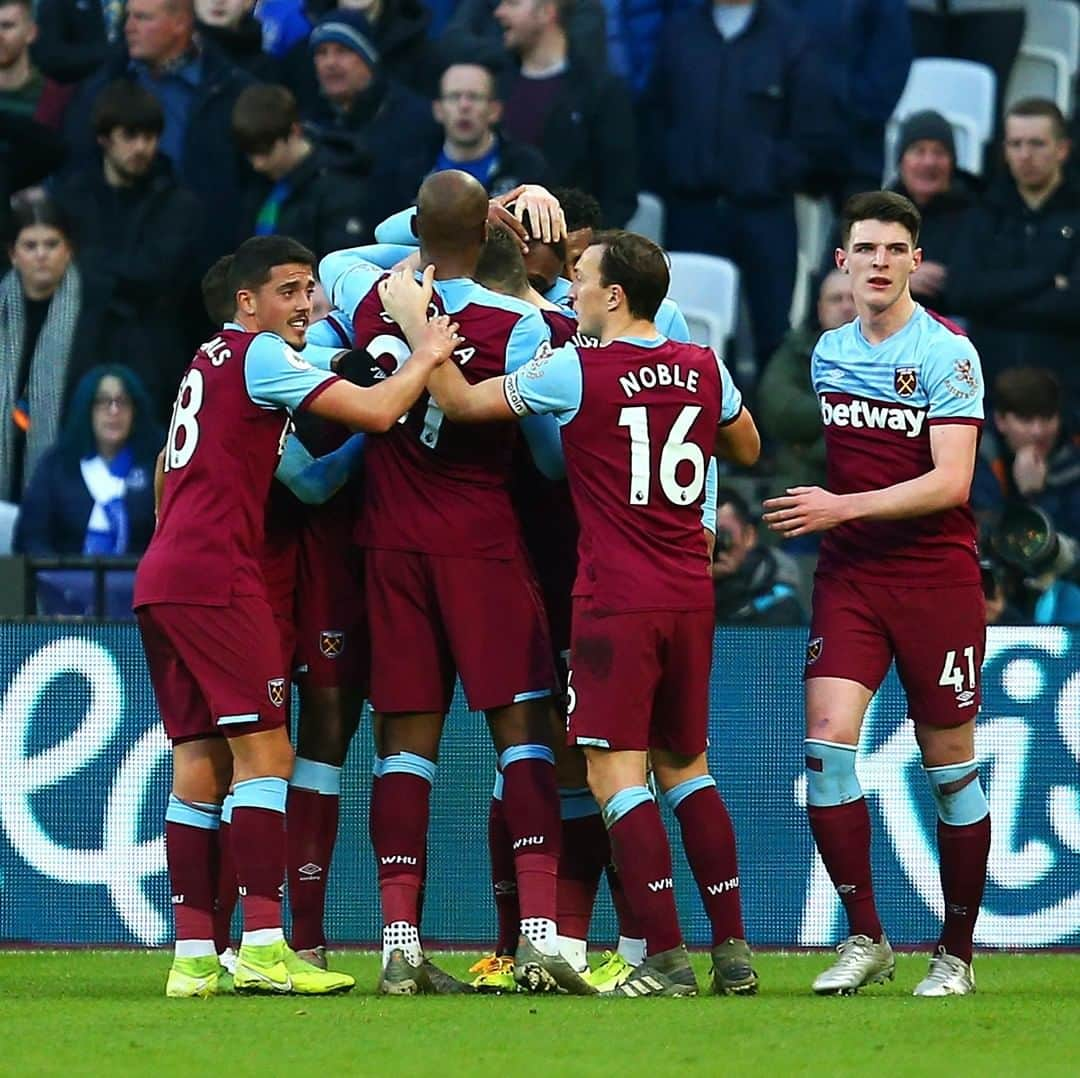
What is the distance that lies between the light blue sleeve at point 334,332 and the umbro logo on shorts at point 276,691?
1149mm

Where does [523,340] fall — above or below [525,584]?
above

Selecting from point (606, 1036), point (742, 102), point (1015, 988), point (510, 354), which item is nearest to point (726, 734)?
point (1015, 988)

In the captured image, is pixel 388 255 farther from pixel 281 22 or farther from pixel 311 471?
pixel 281 22

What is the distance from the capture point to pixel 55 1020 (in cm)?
698

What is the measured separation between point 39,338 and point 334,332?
472 cm

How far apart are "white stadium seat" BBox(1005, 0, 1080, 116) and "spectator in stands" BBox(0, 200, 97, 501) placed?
534 centimetres

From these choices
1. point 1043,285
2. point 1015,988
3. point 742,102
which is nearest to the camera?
point 1015,988

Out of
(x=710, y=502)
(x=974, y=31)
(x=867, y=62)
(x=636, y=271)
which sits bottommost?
(x=710, y=502)

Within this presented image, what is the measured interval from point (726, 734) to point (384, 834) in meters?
2.27

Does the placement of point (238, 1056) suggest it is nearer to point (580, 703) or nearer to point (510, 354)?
point (580, 703)

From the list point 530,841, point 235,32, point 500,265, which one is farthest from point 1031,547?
point 235,32

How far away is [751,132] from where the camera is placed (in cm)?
1304

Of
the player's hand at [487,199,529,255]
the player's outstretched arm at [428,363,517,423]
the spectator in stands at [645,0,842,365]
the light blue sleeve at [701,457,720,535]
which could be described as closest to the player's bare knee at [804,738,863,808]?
the light blue sleeve at [701,457,720,535]

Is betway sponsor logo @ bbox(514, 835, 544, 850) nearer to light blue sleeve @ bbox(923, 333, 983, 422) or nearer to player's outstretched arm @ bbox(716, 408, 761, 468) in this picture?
player's outstretched arm @ bbox(716, 408, 761, 468)
